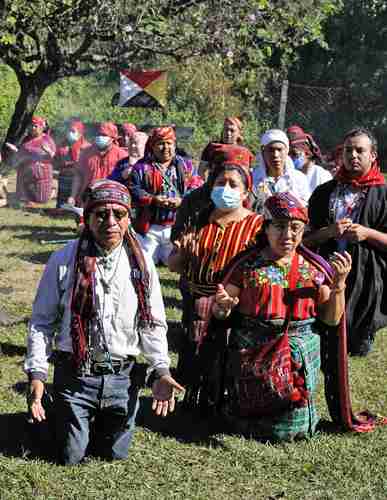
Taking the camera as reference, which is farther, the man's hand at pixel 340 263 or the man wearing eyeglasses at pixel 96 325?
the man's hand at pixel 340 263

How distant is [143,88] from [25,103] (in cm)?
220

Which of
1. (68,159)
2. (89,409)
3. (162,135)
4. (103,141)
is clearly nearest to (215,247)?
(89,409)

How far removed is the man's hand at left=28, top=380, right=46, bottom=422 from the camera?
4219 millimetres

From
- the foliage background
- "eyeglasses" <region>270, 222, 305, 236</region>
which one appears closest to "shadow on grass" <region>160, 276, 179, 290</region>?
"eyeglasses" <region>270, 222, 305, 236</region>

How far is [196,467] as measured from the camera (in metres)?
4.79

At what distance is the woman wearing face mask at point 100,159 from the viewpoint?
38.5 ft

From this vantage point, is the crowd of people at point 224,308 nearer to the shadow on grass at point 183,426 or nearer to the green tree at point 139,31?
the shadow on grass at point 183,426

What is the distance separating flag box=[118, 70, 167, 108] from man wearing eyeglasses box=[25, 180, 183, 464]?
966cm

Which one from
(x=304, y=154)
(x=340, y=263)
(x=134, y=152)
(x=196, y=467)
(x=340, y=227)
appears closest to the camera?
(x=340, y=263)

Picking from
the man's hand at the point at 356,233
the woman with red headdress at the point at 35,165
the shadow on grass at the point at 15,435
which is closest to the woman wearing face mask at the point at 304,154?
the man's hand at the point at 356,233

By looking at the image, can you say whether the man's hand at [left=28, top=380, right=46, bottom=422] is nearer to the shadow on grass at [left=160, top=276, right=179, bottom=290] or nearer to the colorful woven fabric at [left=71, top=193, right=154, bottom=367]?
the colorful woven fabric at [left=71, top=193, right=154, bottom=367]

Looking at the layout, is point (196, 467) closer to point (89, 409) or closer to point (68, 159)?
point (89, 409)

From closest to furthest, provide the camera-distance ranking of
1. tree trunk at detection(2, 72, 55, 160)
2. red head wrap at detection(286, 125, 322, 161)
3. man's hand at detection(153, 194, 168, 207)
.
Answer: man's hand at detection(153, 194, 168, 207) → red head wrap at detection(286, 125, 322, 161) → tree trunk at detection(2, 72, 55, 160)

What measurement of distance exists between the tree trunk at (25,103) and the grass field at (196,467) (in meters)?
8.74
